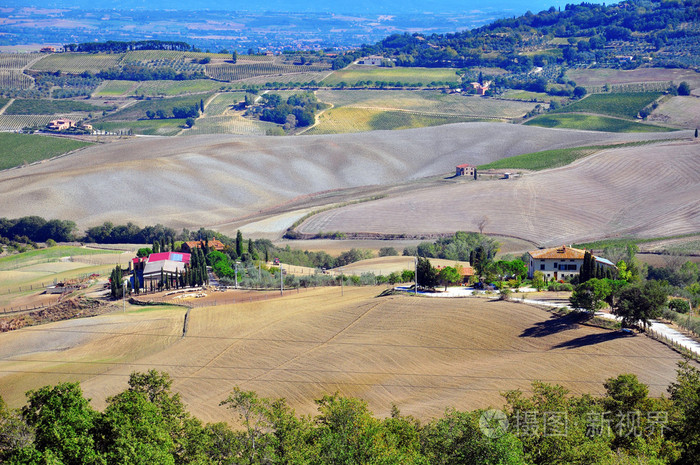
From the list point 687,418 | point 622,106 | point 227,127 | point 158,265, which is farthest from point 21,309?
point 622,106

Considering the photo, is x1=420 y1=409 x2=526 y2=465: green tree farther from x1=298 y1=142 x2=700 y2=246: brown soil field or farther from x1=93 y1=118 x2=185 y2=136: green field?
x1=93 y1=118 x2=185 y2=136: green field

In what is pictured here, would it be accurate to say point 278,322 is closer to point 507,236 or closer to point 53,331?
point 53,331

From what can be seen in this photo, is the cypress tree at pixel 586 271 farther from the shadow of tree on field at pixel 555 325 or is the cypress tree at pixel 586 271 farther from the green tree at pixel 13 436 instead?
the green tree at pixel 13 436

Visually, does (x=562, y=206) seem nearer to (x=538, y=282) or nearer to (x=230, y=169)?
(x=538, y=282)

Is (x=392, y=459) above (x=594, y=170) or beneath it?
above

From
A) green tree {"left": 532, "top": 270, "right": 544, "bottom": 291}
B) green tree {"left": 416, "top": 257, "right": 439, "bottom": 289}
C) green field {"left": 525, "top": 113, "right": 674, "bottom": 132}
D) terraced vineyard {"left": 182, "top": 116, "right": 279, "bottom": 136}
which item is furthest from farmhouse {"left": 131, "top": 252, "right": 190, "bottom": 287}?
green field {"left": 525, "top": 113, "right": 674, "bottom": 132}

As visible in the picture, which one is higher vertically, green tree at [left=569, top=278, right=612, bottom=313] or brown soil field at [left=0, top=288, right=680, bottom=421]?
green tree at [left=569, top=278, right=612, bottom=313]

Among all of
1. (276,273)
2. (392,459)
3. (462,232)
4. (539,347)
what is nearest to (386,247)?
(462,232)
